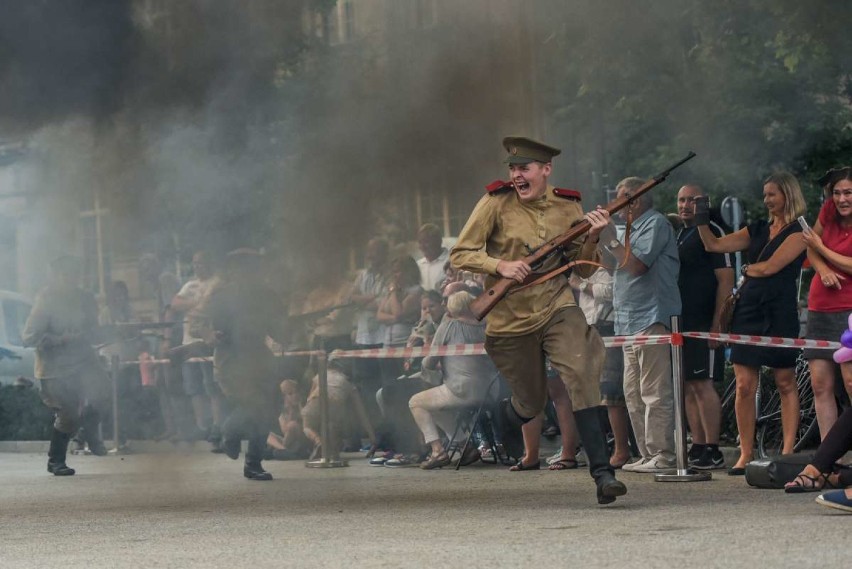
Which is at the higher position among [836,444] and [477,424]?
[836,444]

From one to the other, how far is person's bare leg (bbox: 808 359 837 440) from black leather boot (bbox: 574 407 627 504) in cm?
156

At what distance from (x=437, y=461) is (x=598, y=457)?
4.07 meters

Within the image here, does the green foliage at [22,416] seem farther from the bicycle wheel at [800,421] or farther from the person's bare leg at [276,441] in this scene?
the bicycle wheel at [800,421]

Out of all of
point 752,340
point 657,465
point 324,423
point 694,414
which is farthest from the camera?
point 324,423

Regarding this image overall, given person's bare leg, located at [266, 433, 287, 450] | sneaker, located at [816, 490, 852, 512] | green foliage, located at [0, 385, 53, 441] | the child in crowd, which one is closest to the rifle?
sneaker, located at [816, 490, 852, 512]

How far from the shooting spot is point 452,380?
510 inches

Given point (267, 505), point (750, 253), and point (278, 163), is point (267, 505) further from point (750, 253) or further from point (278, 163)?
point (750, 253)

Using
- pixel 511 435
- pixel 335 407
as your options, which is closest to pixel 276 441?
pixel 335 407

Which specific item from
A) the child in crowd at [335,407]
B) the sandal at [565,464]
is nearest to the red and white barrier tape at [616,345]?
the child in crowd at [335,407]

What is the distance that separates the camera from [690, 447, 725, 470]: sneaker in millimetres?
11500

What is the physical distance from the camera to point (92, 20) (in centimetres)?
992

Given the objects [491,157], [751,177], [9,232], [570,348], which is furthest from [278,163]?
[751,177]

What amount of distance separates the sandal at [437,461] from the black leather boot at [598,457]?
3.90 meters

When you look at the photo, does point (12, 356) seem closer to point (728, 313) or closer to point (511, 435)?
point (511, 435)
